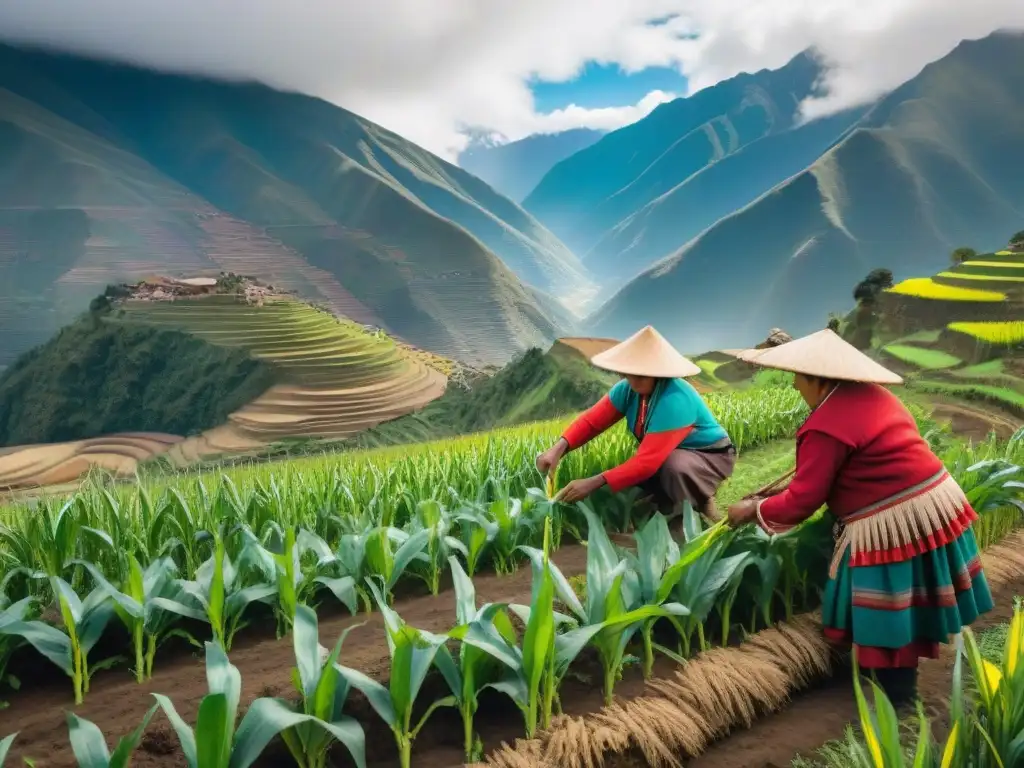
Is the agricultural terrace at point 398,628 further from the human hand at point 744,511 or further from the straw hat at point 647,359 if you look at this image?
the straw hat at point 647,359

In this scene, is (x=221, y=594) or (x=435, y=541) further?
(x=435, y=541)

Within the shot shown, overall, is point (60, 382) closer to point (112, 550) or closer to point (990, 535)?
point (112, 550)

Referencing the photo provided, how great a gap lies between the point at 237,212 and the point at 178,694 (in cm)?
1021

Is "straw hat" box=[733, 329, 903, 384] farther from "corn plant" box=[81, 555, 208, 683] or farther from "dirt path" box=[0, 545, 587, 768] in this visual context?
"corn plant" box=[81, 555, 208, 683]

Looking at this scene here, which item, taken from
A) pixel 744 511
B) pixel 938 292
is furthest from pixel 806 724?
pixel 938 292

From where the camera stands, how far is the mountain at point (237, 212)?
8.42 metres

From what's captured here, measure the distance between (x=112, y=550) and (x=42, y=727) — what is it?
0.76 m

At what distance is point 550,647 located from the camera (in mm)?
1246

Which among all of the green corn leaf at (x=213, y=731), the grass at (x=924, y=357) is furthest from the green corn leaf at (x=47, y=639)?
the grass at (x=924, y=357)

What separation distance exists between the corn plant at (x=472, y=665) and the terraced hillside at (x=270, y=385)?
654 centimetres

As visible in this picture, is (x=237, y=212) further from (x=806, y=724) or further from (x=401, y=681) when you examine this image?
(x=806, y=724)

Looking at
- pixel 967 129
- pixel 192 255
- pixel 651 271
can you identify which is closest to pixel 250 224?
pixel 192 255

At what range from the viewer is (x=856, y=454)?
1.51m

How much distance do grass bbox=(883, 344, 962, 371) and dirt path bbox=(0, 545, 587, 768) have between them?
589 cm
